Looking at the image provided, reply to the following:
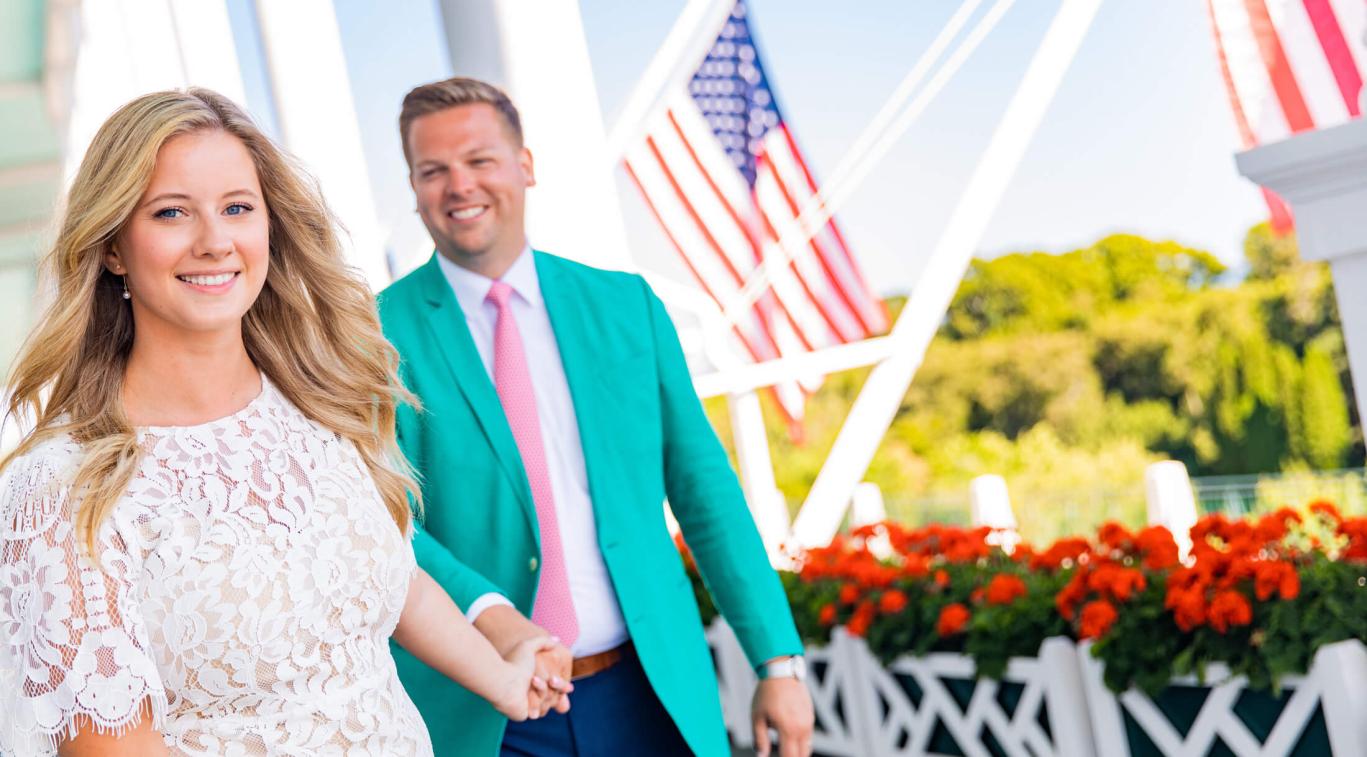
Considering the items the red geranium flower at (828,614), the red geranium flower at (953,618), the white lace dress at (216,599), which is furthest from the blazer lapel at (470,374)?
the red geranium flower at (828,614)

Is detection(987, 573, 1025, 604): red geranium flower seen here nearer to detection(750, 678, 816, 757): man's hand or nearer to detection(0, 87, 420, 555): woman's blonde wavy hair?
detection(750, 678, 816, 757): man's hand

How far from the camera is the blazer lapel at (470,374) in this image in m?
2.41

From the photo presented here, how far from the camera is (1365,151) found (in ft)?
8.59

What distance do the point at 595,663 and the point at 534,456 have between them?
370 millimetres

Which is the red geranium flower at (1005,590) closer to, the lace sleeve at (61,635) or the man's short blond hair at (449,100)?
the man's short blond hair at (449,100)

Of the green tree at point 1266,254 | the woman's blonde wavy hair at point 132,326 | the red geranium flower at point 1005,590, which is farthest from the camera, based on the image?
the green tree at point 1266,254

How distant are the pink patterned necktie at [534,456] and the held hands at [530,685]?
0.29 meters

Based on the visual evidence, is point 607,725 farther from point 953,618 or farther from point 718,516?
point 953,618

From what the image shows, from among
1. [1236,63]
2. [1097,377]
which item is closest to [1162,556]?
[1236,63]

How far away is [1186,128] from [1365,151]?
5622 cm

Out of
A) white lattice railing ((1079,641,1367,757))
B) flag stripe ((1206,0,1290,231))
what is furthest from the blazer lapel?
flag stripe ((1206,0,1290,231))

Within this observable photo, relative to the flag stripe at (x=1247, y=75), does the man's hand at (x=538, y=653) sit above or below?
below

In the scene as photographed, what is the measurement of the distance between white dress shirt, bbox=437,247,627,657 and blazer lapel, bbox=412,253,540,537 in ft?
0.11

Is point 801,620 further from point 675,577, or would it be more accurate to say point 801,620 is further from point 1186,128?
point 1186,128
